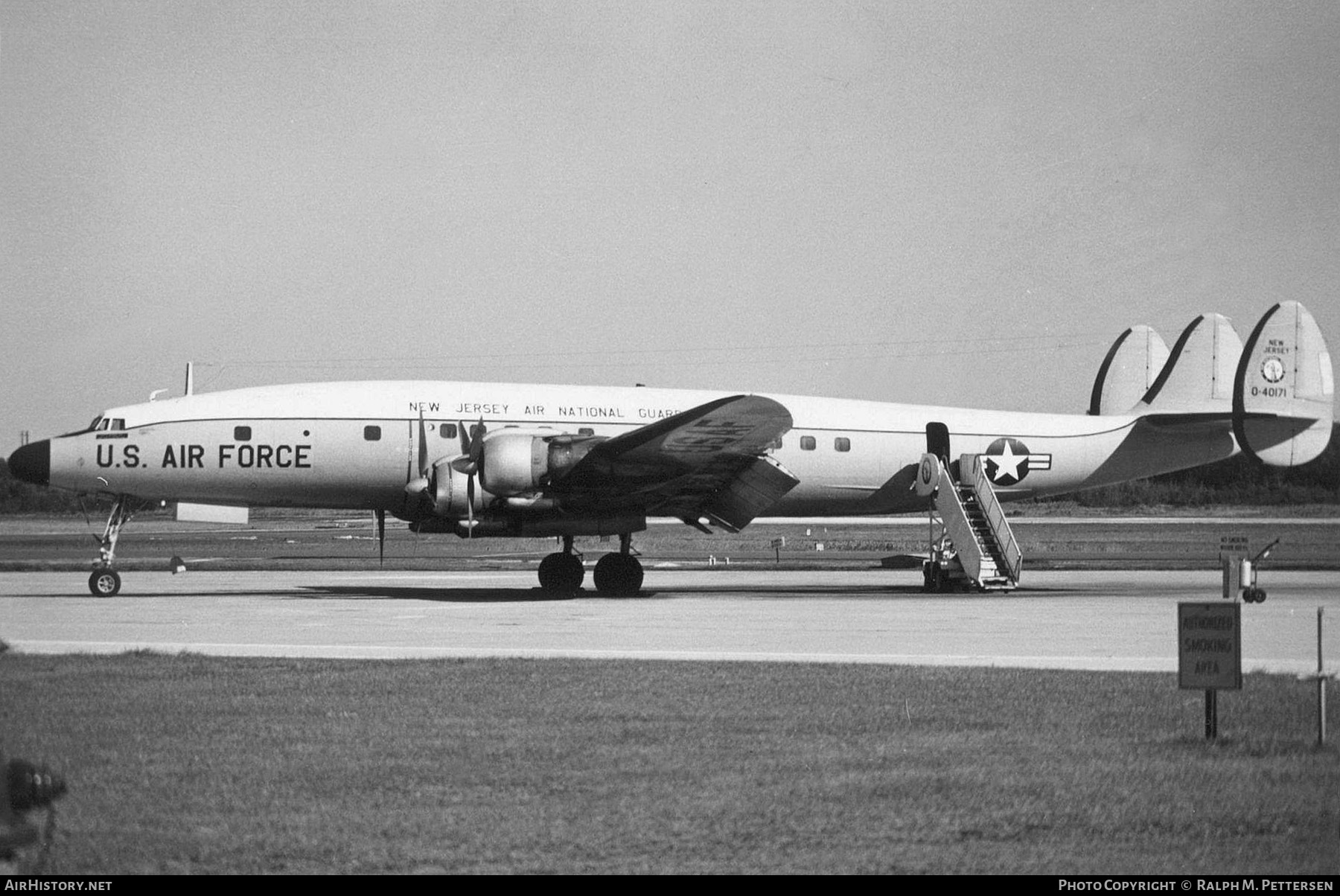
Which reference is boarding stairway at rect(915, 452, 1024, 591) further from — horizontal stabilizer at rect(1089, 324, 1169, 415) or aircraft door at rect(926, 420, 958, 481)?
horizontal stabilizer at rect(1089, 324, 1169, 415)

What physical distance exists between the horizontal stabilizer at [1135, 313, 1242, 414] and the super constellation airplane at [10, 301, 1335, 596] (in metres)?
0.04

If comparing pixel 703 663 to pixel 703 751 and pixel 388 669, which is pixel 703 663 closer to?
pixel 388 669

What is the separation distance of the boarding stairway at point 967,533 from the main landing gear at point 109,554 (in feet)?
48.7

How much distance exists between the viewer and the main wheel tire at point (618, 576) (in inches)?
885

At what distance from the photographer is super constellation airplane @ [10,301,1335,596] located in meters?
21.2

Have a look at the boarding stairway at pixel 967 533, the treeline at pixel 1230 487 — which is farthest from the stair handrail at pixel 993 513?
the treeline at pixel 1230 487

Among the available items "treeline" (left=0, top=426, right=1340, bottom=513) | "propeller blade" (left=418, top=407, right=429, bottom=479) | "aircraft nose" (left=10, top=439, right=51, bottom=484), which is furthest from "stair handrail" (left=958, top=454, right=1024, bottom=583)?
"aircraft nose" (left=10, top=439, right=51, bottom=484)

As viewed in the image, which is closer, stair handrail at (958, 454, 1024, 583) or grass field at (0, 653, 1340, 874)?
grass field at (0, 653, 1340, 874)

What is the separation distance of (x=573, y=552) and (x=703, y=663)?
10.9 m

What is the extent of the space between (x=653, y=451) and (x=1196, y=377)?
13.4m

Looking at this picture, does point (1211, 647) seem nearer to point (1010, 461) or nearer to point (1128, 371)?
point (1010, 461)

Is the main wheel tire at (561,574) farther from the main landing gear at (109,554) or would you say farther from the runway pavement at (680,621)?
the main landing gear at (109,554)

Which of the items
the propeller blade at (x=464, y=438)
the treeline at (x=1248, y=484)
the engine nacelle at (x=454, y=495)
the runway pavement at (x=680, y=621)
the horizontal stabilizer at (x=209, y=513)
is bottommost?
the runway pavement at (x=680, y=621)
